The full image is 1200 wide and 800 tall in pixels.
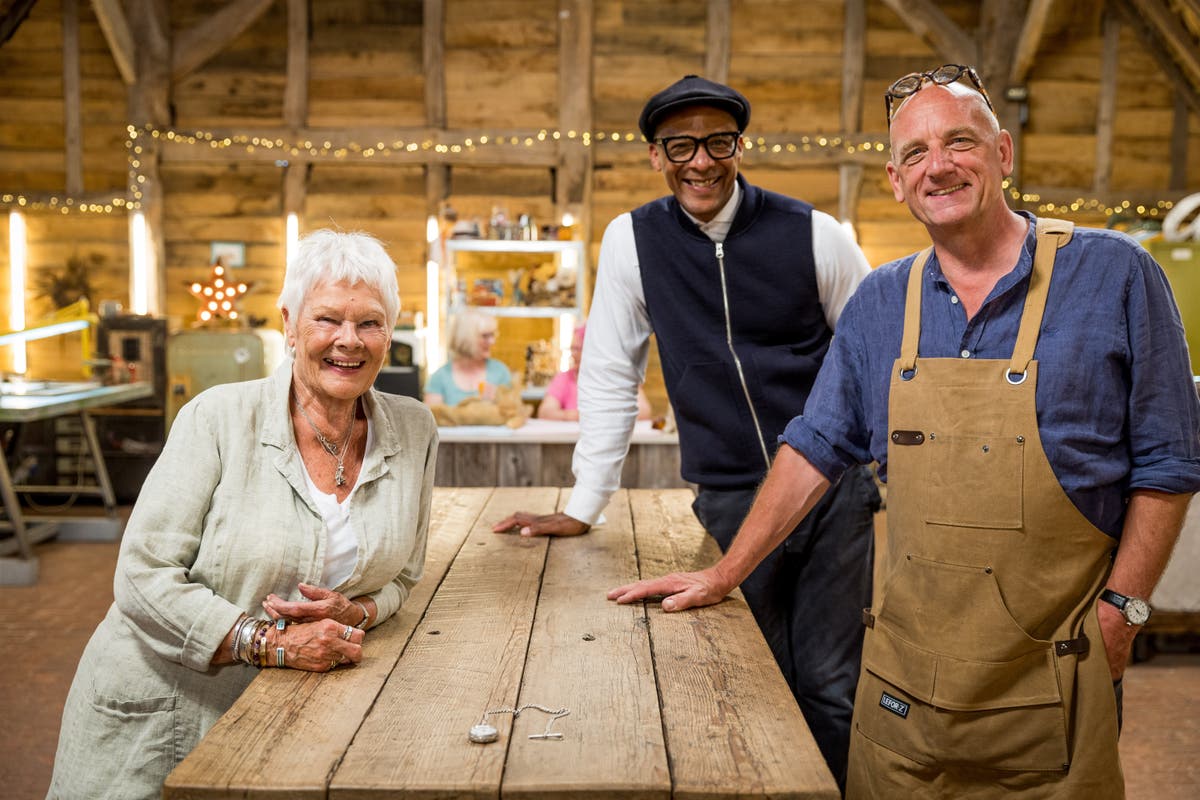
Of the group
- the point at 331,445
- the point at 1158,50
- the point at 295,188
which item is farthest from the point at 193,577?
the point at 1158,50

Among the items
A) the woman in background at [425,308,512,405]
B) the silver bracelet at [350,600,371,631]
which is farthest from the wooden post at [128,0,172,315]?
the silver bracelet at [350,600,371,631]

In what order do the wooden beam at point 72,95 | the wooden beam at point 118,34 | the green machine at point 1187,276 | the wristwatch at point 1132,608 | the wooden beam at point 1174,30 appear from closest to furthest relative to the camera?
1. the wristwatch at point 1132,608
2. the green machine at point 1187,276
3. the wooden beam at point 1174,30
4. the wooden beam at point 118,34
5. the wooden beam at point 72,95

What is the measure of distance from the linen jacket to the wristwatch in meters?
1.18

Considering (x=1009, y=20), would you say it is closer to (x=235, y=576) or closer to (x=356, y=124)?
(x=356, y=124)

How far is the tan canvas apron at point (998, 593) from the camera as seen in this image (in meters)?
1.70

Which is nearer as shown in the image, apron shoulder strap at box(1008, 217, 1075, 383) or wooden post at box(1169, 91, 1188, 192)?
apron shoulder strap at box(1008, 217, 1075, 383)

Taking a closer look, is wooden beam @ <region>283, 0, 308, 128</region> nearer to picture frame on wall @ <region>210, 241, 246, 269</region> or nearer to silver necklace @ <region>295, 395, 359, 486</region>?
picture frame on wall @ <region>210, 241, 246, 269</region>

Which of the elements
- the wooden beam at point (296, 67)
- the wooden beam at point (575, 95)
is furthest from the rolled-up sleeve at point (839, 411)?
the wooden beam at point (296, 67)

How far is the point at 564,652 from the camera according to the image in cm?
179

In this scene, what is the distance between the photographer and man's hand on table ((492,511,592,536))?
2607 millimetres

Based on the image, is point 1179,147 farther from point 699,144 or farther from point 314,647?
point 314,647

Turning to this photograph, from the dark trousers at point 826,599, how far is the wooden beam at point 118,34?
6926 mm

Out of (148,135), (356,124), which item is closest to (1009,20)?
(356,124)

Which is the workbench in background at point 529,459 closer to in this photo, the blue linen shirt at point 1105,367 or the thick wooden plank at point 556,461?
the thick wooden plank at point 556,461
